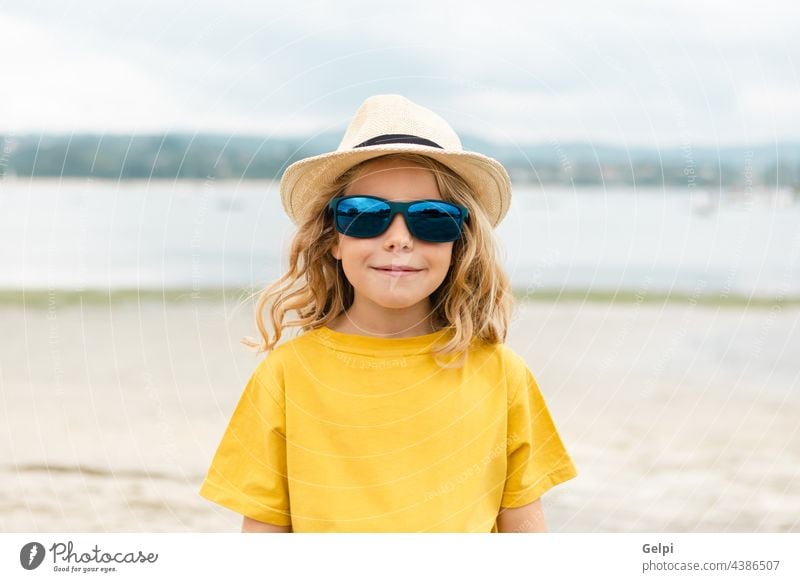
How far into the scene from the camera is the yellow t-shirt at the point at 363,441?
2590 mm

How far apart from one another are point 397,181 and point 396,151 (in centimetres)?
8

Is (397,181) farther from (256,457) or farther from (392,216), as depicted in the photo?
(256,457)

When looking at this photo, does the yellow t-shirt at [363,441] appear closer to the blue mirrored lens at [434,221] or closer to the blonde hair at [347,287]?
the blonde hair at [347,287]

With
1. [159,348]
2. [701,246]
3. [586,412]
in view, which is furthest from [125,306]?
[701,246]

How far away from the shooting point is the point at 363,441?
259 centimetres

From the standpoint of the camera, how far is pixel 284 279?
9.27 ft

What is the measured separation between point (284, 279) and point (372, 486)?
65cm

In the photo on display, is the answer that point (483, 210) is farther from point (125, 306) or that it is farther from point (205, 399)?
point (125, 306)

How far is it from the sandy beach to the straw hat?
0.65m

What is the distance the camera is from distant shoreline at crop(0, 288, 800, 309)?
9586 millimetres

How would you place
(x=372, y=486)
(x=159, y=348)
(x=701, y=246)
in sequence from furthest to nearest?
1. (x=701, y=246)
2. (x=159, y=348)
3. (x=372, y=486)

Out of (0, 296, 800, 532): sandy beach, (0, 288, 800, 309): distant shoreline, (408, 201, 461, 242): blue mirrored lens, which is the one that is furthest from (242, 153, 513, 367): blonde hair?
(0, 288, 800, 309): distant shoreline

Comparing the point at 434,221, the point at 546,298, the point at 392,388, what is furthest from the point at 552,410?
the point at 434,221

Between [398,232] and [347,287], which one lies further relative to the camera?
[347,287]
